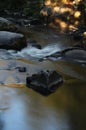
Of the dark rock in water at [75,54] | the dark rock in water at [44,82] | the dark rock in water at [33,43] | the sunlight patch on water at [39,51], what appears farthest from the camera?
the dark rock in water at [33,43]

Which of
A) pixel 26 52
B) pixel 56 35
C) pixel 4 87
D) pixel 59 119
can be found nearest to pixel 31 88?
pixel 4 87

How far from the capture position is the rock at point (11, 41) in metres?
13.8

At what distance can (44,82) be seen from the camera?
31.0 ft

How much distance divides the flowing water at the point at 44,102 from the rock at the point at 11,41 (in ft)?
5.36

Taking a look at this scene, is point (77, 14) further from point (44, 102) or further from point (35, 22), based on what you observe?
point (44, 102)

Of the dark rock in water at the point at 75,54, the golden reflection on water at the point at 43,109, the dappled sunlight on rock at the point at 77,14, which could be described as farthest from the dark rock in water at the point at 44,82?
the dappled sunlight on rock at the point at 77,14

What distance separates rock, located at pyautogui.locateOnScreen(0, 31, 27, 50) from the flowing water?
5.36 feet

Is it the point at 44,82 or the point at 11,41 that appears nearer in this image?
the point at 44,82

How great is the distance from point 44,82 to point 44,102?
0.90 metres

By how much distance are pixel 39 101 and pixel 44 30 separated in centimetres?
984

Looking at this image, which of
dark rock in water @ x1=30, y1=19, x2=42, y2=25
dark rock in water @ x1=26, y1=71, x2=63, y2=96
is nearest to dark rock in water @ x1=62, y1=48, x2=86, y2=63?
dark rock in water @ x1=26, y1=71, x2=63, y2=96

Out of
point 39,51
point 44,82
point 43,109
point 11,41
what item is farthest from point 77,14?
point 43,109

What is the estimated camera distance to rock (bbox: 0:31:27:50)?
13.8 m

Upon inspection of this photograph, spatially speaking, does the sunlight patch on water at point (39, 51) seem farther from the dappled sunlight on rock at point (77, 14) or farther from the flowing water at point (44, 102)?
the dappled sunlight on rock at point (77, 14)
